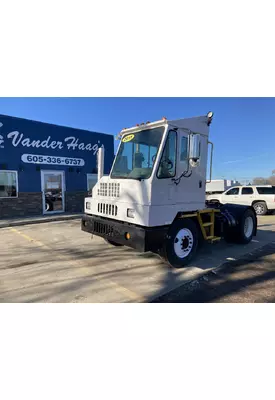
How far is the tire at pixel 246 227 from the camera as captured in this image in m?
6.12

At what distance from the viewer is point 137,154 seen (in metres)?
4.75

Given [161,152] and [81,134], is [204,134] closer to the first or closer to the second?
[161,152]

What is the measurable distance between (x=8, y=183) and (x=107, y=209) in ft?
25.5

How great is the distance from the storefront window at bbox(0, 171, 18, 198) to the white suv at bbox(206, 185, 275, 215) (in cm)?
1030

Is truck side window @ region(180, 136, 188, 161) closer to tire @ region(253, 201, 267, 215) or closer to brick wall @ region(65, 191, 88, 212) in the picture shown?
brick wall @ region(65, 191, 88, 212)

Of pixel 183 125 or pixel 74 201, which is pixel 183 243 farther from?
pixel 74 201

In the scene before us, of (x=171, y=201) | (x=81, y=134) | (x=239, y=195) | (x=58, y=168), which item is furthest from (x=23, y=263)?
(x=239, y=195)

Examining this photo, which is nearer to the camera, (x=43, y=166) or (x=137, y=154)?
(x=137, y=154)

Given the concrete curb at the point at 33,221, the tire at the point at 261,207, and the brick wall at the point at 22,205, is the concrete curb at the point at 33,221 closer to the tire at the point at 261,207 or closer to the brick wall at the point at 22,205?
the brick wall at the point at 22,205

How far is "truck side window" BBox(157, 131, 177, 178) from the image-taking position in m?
4.16

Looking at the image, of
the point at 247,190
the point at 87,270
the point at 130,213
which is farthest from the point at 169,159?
the point at 247,190

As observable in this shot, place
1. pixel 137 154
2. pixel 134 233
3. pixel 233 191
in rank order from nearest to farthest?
pixel 134 233, pixel 137 154, pixel 233 191

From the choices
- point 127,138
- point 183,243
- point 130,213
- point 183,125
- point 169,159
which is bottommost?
point 183,243

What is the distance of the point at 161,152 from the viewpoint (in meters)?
4.14
